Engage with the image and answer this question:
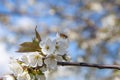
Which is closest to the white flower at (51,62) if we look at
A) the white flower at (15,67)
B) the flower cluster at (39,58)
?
the flower cluster at (39,58)

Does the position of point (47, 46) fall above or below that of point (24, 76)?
above

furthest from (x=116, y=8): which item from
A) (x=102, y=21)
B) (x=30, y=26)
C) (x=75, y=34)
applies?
(x=30, y=26)

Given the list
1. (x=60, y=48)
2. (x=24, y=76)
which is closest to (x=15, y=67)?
(x=24, y=76)

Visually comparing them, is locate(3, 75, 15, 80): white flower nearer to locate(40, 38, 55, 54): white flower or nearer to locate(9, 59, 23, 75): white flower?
locate(9, 59, 23, 75): white flower

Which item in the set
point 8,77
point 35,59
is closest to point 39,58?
point 35,59

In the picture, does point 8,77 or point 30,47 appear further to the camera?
point 30,47

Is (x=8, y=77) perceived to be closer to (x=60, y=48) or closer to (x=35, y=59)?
(x=35, y=59)
